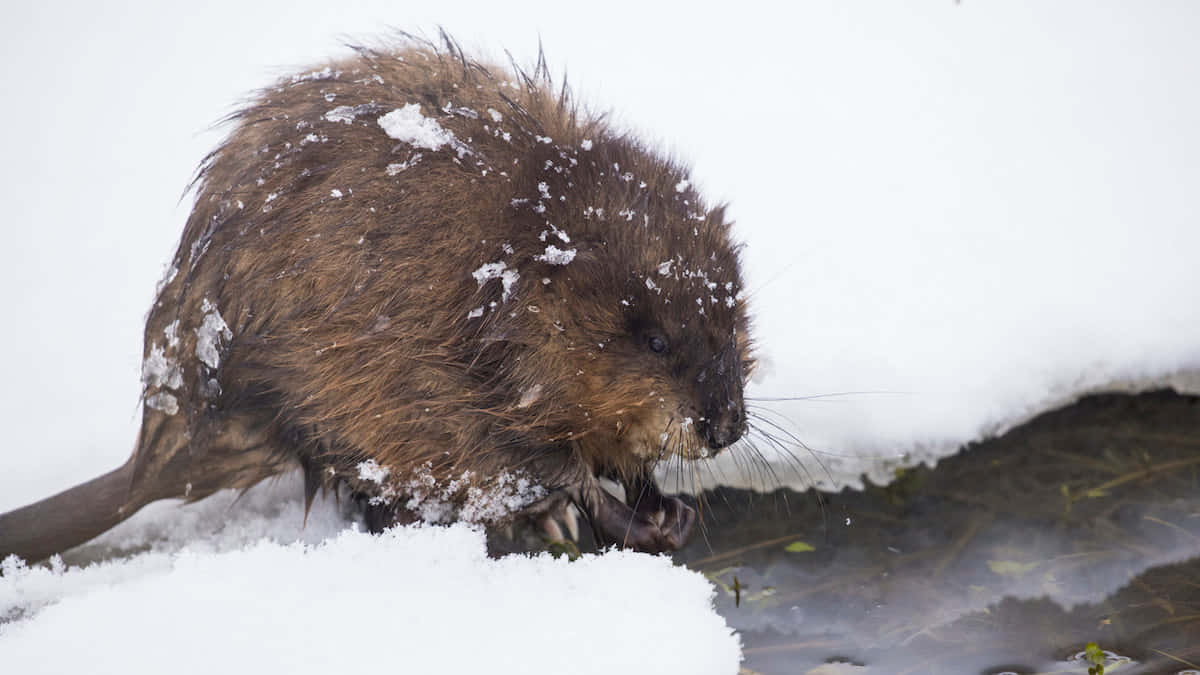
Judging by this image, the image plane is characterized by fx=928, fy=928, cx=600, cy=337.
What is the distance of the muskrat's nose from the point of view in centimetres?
201

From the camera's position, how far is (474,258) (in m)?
2.01

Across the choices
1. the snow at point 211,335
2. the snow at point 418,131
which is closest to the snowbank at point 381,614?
the snow at point 211,335

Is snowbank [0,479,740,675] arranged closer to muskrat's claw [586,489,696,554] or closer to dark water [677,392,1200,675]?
muskrat's claw [586,489,696,554]

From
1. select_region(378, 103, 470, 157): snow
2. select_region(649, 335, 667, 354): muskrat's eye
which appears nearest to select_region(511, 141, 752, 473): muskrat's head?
select_region(649, 335, 667, 354): muskrat's eye

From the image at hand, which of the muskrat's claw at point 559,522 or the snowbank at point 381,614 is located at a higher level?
the muskrat's claw at point 559,522

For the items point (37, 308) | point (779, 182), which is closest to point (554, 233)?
point (779, 182)

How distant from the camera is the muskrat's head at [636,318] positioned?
200 cm

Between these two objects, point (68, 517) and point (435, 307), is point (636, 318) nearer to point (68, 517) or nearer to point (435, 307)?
point (435, 307)

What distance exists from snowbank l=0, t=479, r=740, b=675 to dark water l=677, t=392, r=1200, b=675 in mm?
403

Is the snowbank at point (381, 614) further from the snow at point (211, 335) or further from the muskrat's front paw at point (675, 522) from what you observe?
the snow at point (211, 335)

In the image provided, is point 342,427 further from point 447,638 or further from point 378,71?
point 378,71

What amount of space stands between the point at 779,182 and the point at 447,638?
1951 millimetres

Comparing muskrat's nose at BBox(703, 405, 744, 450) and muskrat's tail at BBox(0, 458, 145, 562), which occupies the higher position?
muskrat's nose at BBox(703, 405, 744, 450)

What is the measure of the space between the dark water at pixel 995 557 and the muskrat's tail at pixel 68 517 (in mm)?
1450
